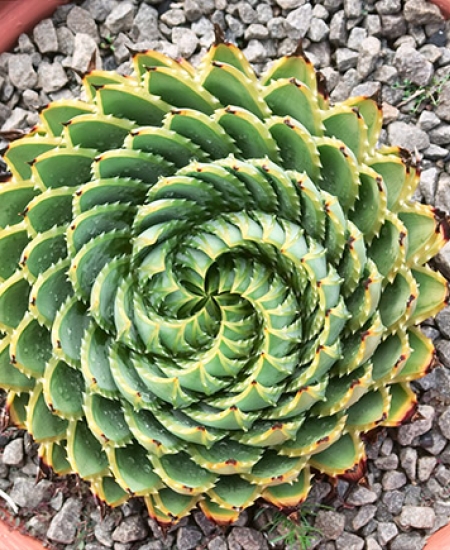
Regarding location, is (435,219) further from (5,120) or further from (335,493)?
(5,120)

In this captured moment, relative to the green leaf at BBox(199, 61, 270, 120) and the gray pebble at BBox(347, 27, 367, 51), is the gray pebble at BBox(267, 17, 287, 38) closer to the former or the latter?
the gray pebble at BBox(347, 27, 367, 51)

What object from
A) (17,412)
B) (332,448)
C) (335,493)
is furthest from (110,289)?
(335,493)

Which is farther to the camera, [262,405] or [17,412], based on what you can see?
[17,412]

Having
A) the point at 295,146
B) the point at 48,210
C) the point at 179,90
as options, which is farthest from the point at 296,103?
the point at 48,210

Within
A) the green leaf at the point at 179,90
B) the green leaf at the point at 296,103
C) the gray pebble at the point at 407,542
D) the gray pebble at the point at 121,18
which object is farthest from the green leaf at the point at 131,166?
the gray pebble at the point at 407,542

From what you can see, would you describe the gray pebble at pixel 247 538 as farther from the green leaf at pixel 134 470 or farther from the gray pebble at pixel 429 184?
the gray pebble at pixel 429 184

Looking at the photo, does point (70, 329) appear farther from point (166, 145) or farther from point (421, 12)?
point (421, 12)
